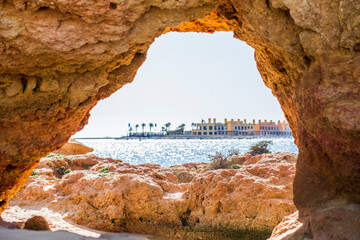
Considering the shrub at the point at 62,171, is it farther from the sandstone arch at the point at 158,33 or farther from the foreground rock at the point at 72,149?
the foreground rock at the point at 72,149

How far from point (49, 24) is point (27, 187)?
636 cm

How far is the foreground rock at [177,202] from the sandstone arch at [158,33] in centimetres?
288

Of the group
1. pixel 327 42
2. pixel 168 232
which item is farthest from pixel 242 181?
pixel 327 42

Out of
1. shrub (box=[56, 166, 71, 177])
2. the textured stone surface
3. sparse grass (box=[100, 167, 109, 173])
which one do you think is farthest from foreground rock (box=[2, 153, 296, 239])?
shrub (box=[56, 166, 71, 177])

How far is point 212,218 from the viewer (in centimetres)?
796

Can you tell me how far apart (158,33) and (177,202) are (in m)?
5.14

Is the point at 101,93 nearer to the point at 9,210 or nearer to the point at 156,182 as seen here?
the point at 156,182

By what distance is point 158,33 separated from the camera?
5.05 metres

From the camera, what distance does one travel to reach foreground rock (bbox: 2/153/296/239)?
770 centimetres

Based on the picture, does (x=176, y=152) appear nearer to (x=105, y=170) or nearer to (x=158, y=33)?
(x=105, y=170)

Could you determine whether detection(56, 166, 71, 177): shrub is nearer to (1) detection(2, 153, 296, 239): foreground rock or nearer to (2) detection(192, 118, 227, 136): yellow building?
(1) detection(2, 153, 296, 239): foreground rock

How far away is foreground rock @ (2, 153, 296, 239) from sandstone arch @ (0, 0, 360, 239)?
2.88 meters

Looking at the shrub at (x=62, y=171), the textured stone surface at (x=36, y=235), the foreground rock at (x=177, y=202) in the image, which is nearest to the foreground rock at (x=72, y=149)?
the shrub at (x=62, y=171)

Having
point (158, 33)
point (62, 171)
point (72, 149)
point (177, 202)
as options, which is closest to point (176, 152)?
point (72, 149)
